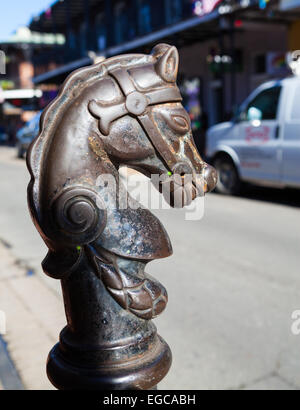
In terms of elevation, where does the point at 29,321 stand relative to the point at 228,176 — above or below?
above

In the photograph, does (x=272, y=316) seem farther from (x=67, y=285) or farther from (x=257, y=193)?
(x=257, y=193)

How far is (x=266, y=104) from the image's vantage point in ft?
24.8

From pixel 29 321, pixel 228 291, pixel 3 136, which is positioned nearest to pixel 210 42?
pixel 228 291

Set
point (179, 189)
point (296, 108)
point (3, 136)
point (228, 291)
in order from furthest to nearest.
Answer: point (3, 136) < point (296, 108) < point (228, 291) < point (179, 189)

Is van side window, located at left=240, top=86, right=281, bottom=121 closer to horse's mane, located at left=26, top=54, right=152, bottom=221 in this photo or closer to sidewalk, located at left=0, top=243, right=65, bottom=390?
sidewalk, located at left=0, top=243, right=65, bottom=390

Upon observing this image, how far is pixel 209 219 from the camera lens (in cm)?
673

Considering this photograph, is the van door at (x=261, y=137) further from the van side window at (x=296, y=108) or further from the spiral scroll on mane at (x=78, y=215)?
the spiral scroll on mane at (x=78, y=215)

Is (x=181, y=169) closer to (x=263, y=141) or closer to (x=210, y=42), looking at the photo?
(x=263, y=141)

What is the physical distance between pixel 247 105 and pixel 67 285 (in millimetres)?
7265

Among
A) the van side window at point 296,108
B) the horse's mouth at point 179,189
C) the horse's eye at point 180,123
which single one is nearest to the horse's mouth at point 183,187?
the horse's mouth at point 179,189

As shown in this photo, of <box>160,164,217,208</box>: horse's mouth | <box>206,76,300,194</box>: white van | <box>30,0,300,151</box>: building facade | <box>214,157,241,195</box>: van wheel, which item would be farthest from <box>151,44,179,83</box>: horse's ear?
<box>30,0,300,151</box>: building facade

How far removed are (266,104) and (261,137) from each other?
0.56 metres

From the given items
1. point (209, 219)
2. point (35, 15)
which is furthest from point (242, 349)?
point (35, 15)

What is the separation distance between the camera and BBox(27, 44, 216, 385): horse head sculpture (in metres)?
1.04
